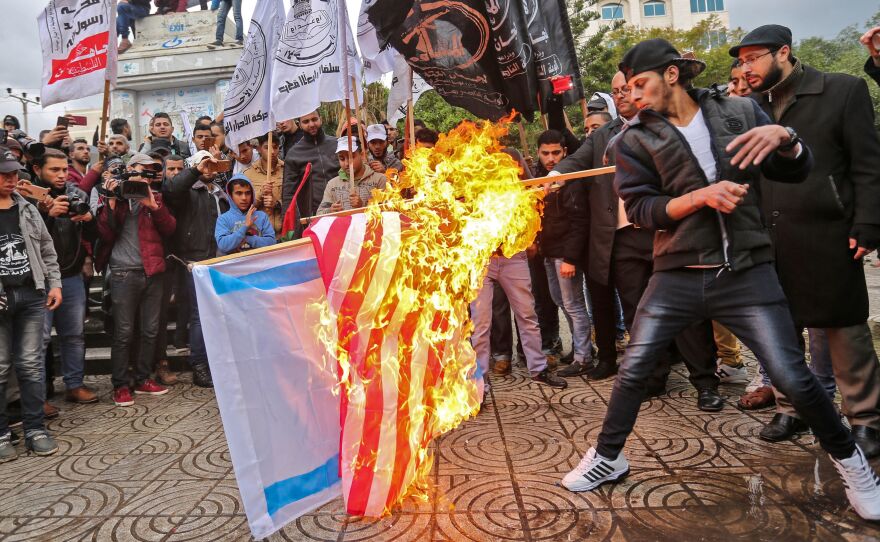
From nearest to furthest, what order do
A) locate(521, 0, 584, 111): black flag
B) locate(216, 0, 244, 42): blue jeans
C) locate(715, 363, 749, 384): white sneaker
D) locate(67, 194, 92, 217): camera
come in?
locate(521, 0, 584, 111): black flag
locate(715, 363, 749, 384): white sneaker
locate(67, 194, 92, 217): camera
locate(216, 0, 244, 42): blue jeans

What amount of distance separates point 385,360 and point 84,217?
4600mm

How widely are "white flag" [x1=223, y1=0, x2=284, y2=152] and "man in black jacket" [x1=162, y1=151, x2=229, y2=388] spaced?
2.09 feet

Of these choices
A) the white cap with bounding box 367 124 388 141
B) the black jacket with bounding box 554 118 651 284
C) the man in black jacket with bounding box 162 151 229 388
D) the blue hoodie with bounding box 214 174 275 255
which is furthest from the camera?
the white cap with bounding box 367 124 388 141

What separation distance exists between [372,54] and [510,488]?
18.0 feet

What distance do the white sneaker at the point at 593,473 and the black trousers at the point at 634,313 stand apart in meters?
1.23

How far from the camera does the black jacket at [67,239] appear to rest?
18.0 feet

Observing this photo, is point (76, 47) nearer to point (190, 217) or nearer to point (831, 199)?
point (190, 217)

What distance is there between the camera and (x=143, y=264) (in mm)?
5891

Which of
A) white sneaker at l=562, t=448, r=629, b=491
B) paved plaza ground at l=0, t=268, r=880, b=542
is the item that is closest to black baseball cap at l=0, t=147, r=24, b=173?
paved plaza ground at l=0, t=268, r=880, b=542

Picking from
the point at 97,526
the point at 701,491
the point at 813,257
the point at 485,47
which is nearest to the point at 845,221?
the point at 813,257

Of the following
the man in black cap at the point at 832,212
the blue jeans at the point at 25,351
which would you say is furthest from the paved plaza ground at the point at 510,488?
the man in black cap at the point at 832,212

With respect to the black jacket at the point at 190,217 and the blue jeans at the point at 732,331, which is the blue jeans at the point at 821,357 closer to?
the blue jeans at the point at 732,331

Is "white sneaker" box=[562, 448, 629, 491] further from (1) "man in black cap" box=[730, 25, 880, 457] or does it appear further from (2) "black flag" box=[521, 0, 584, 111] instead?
(2) "black flag" box=[521, 0, 584, 111]

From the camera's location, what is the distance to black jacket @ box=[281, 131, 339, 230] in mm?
6664
